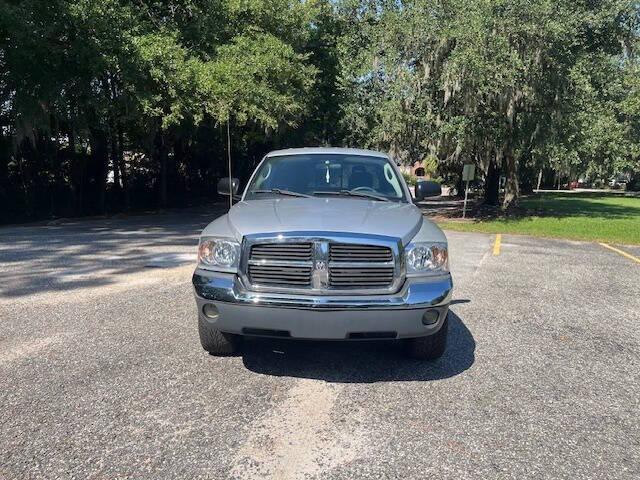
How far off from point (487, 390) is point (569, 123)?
16.6m

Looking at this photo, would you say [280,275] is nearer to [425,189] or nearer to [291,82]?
[425,189]

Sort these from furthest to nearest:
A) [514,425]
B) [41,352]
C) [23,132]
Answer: [23,132]
[41,352]
[514,425]

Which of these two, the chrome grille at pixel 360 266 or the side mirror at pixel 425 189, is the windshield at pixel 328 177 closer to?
the side mirror at pixel 425 189

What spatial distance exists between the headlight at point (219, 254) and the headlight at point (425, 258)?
1.27 metres

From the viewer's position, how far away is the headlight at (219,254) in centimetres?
392

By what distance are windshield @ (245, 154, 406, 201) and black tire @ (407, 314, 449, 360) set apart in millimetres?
1416

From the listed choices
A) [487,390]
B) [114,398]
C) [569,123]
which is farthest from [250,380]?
[569,123]

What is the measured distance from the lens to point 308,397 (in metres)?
3.78

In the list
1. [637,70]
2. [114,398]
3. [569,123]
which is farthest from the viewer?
[637,70]

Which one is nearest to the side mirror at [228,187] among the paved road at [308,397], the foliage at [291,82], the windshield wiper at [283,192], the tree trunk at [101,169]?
the windshield wiper at [283,192]

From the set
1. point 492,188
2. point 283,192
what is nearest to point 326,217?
point 283,192

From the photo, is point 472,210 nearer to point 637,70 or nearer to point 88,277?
point 637,70

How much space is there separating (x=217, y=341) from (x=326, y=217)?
138cm

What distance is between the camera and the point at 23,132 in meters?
14.6
